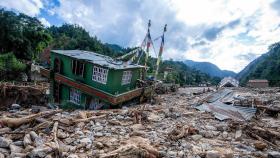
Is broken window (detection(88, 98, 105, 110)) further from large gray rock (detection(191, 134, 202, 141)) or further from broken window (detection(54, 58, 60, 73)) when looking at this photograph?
large gray rock (detection(191, 134, 202, 141))

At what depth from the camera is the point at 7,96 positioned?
66.8ft

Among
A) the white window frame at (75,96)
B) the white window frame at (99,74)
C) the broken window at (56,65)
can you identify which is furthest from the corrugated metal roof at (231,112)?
the broken window at (56,65)

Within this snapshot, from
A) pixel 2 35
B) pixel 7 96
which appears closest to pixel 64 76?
pixel 7 96

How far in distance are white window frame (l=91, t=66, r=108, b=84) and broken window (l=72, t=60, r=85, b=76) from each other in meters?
1.08


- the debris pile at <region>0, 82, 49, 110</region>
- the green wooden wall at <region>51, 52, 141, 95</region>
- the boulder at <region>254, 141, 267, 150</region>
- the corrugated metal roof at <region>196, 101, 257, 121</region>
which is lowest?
the debris pile at <region>0, 82, 49, 110</region>

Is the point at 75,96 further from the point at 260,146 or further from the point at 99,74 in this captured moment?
the point at 260,146

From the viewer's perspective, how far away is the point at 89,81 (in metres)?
18.0

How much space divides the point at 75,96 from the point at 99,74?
339 centimetres

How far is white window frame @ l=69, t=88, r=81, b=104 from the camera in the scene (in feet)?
63.0

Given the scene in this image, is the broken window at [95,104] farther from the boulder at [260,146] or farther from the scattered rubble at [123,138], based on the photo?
the boulder at [260,146]

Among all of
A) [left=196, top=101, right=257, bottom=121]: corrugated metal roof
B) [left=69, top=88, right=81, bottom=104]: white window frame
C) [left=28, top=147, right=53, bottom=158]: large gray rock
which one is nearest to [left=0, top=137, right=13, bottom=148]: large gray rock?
[left=28, top=147, right=53, bottom=158]: large gray rock

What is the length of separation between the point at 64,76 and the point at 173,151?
1386 centimetres

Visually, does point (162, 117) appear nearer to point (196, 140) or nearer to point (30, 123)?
point (196, 140)

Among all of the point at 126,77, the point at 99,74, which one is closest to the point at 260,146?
the point at 99,74
